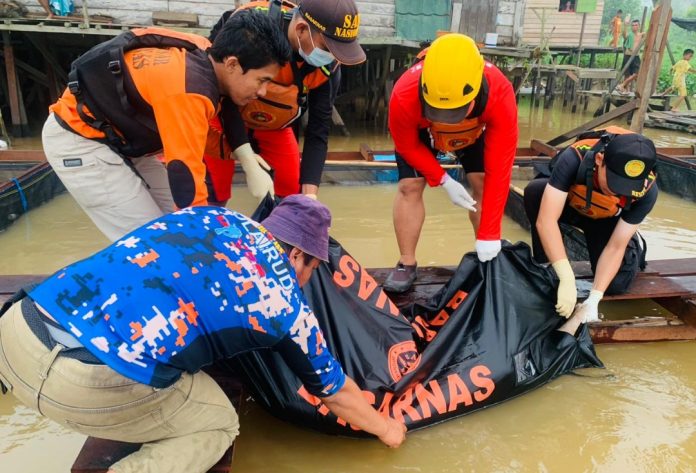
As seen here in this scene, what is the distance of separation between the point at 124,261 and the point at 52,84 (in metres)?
8.63

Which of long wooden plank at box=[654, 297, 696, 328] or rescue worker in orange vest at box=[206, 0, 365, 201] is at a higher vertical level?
rescue worker in orange vest at box=[206, 0, 365, 201]

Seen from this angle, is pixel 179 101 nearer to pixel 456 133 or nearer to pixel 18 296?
pixel 18 296

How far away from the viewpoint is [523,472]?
2.00m

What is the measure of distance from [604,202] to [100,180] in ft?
7.68

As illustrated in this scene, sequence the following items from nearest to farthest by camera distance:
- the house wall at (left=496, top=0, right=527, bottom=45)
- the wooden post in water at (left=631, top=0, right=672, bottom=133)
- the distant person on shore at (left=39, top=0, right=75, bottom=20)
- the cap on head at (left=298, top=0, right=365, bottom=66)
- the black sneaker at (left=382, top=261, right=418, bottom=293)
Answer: the cap on head at (left=298, top=0, right=365, bottom=66)
the black sneaker at (left=382, top=261, right=418, bottom=293)
the wooden post in water at (left=631, top=0, right=672, bottom=133)
the distant person on shore at (left=39, top=0, right=75, bottom=20)
the house wall at (left=496, top=0, right=527, bottom=45)

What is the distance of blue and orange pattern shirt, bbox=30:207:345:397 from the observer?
122 cm

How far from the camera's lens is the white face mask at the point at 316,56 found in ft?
7.35

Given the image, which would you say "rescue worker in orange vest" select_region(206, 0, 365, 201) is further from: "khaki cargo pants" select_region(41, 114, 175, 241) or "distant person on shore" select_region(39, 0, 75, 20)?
"distant person on shore" select_region(39, 0, 75, 20)

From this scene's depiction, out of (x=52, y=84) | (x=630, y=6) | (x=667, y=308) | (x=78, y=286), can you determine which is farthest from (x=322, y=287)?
(x=630, y=6)

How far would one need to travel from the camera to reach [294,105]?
2523 millimetres

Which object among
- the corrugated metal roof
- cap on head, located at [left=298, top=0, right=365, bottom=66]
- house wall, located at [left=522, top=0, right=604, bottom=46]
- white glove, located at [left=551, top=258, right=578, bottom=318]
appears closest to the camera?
cap on head, located at [left=298, top=0, right=365, bottom=66]

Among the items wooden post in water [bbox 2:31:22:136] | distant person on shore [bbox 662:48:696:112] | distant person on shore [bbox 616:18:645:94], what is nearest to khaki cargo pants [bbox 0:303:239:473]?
wooden post in water [bbox 2:31:22:136]

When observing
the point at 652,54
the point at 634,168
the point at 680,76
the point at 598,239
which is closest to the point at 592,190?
Result: the point at 634,168

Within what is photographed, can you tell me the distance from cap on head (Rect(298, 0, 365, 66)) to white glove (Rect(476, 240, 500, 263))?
3.28 ft
